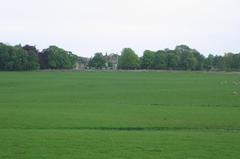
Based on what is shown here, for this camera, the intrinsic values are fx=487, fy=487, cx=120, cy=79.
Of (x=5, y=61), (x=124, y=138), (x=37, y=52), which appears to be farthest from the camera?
(x=37, y=52)

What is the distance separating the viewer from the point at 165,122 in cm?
2877

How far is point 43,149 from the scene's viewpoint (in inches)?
635

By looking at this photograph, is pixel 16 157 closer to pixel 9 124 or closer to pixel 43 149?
pixel 43 149

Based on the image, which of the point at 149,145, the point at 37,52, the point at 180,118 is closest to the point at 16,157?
the point at 149,145

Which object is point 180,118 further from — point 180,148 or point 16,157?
point 16,157

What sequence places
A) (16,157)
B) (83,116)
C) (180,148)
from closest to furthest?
(16,157) → (180,148) → (83,116)

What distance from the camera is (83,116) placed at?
3075 centimetres

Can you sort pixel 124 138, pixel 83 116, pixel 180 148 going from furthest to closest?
pixel 83 116
pixel 124 138
pixel 180 148

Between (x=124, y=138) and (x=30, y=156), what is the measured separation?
18.3 feet

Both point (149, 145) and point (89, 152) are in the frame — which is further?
point (149, 145)

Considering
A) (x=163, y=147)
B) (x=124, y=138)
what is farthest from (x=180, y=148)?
(x=124, y=138)

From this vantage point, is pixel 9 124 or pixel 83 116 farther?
pixel 83 116

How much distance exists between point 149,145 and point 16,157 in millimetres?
5168

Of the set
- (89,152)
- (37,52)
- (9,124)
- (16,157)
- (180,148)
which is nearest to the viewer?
(16,157)
